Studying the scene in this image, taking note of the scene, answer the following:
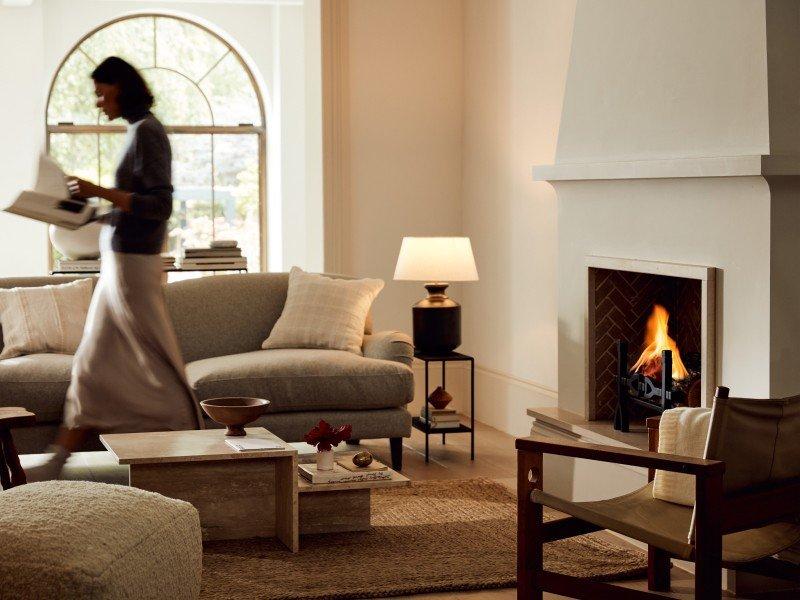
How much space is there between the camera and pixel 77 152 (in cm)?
843

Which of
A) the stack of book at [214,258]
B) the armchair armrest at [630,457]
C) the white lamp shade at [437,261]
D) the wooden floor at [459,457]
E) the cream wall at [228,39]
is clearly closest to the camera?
the armchair armrest at [630,457]

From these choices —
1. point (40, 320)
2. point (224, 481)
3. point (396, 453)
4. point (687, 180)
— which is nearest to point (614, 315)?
point (687, 180)

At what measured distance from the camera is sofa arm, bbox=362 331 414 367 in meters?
5.20

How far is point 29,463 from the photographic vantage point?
15.8 feet

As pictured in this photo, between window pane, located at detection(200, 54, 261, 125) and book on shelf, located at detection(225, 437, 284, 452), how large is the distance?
5.09 metres

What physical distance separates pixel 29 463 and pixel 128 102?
1.65 meters

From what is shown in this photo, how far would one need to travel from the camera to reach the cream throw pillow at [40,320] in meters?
5.12

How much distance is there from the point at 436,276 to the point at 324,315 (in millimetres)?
567

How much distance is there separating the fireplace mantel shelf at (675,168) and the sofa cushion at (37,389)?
86.6 inches

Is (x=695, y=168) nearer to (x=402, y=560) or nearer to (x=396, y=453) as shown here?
(x=402, y=560)

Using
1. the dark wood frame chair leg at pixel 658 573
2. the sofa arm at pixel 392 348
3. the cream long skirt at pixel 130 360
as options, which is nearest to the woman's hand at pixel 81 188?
the cream long skirt at pixel 130 360

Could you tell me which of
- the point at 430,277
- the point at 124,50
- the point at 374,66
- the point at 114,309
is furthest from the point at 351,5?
the point at 114,309

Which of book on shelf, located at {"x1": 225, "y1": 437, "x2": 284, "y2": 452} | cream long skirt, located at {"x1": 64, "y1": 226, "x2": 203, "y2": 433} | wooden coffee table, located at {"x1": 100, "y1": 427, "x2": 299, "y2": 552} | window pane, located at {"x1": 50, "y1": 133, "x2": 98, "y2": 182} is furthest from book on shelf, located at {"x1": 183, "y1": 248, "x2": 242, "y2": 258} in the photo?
book on shelf, located at {"x1": 225, "y1": 437, "x2": 284, "y2": 452}

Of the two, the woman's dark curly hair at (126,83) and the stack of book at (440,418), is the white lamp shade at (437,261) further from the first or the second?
the woman's dark curly hair at (126,83)
